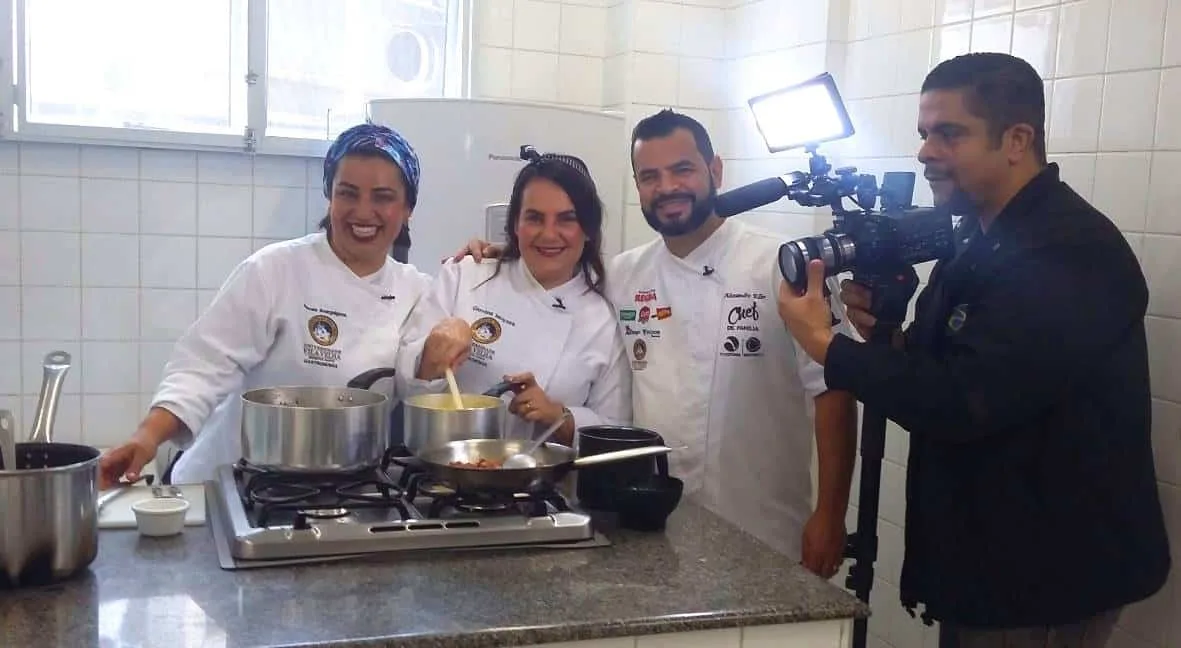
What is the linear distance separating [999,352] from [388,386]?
1.05 m

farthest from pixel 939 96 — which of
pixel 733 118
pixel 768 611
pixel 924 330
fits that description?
→ pixel 733 118

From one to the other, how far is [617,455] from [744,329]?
0.61 meters

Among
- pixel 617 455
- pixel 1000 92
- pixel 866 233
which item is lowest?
pixel 617 455

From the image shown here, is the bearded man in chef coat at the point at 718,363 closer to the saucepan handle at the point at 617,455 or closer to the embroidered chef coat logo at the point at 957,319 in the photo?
the embroidered chef coat logo at the point at 957,319

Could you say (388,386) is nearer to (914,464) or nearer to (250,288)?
(250,288)

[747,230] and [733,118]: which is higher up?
[733,118]

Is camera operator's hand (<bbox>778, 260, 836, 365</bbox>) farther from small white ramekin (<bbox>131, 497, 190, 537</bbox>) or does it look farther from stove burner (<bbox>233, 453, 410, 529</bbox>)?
small white ramekin (<bbox>131, 497, 190, 537</bbox>)

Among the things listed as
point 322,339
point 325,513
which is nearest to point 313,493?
point 325,513

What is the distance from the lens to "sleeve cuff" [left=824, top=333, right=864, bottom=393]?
153 cm

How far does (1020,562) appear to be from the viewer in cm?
Answer: 149

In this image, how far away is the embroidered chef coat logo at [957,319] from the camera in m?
1.53

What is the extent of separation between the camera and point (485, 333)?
191cm

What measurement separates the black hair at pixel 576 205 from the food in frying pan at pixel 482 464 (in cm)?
61

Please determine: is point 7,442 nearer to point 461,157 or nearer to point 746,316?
point 746,316
